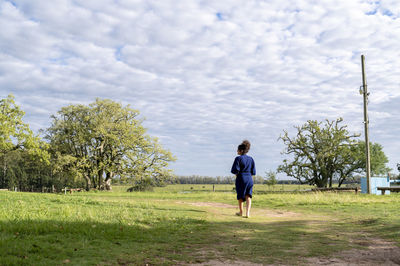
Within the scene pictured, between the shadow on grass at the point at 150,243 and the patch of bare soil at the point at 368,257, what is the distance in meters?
0.34

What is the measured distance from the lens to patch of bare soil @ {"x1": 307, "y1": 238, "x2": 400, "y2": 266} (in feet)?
19.4

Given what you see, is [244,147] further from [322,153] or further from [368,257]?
[322,153]

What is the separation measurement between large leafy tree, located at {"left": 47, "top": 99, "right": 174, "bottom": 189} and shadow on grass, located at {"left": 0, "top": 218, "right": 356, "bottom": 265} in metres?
33.3

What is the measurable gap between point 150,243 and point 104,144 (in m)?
37.6

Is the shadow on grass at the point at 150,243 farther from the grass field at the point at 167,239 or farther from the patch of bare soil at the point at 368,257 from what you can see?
the patch of bare soil at the point at 368,257

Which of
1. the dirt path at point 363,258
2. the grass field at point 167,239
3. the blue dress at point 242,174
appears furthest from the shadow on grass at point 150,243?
the blue dress at point 242,174

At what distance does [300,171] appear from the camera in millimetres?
42000

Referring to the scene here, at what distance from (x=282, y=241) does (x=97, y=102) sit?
1546 inches

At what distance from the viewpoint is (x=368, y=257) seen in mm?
6328

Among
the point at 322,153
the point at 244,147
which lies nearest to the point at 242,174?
the point at 244,147

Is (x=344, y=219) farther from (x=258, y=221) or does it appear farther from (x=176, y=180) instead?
(x=176, y=180)

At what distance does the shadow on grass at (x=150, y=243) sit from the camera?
5.45 metres

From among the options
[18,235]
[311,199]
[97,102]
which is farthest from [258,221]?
[97,102]

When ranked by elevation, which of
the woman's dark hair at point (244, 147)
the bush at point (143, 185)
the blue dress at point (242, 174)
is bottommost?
the bush at point (143, 185)
